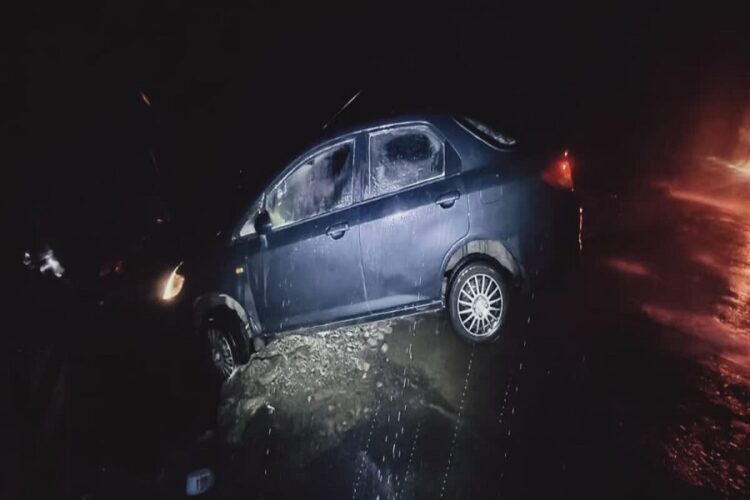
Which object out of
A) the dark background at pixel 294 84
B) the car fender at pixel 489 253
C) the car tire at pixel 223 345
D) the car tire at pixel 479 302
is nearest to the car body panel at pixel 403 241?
the car fender at pixel 489 253

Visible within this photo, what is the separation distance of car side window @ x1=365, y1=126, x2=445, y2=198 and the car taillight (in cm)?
89

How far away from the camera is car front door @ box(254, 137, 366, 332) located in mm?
4852

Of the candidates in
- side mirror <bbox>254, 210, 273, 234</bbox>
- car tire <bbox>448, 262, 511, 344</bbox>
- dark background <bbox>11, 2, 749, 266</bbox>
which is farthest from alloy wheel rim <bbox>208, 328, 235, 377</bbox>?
dark background <bbox>11, 2, 749, 266</bbox>

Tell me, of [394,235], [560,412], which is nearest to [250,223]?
[394,235]

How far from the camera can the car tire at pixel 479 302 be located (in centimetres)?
443

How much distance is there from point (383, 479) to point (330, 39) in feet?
40.4

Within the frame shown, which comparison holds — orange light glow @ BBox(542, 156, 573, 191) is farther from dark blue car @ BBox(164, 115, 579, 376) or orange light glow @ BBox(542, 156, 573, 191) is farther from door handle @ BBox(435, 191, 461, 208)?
door handle @ BBox(435, 191, 461, 208)

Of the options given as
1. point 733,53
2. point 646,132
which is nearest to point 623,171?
point 646,132

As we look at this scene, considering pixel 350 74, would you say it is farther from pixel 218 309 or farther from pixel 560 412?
pixel 560 412

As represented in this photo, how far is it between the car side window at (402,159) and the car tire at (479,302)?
3.16ft

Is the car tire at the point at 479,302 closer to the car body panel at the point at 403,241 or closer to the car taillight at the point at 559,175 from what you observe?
the car body panel at the point at 403,241

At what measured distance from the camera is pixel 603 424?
369 cm

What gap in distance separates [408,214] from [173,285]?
283 centimetres

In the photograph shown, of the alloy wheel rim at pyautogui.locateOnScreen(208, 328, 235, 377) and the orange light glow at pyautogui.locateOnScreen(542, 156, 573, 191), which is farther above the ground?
the orange light glow at pyautogui.locateOnScreen(542, 156, 573, 191)
